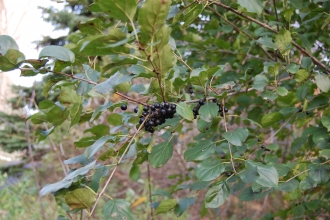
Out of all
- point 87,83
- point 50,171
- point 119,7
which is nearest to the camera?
point 119,7

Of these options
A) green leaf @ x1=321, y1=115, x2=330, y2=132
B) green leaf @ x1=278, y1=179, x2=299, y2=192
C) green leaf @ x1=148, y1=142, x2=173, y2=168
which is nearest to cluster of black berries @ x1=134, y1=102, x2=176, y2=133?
green leaf @ x1=148, y1=142, x2=173, y2=168

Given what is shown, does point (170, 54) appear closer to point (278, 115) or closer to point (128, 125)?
point (128, 125)

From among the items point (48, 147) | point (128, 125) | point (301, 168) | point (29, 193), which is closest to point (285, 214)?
point (301, 168)

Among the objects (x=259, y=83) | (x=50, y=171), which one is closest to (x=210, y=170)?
(x=259, y=83)

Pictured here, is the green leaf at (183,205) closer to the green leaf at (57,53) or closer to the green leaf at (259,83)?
the green leaf at (259,83)

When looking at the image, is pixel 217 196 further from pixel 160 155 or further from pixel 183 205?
pixel 183 205

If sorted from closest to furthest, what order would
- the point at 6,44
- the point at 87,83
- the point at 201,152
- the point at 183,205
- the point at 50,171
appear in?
the point at 6,44, the point at 87,83, the point at 201,152, the point at 183,205, the point at 50,171

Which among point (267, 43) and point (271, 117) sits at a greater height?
point (267, 43)
